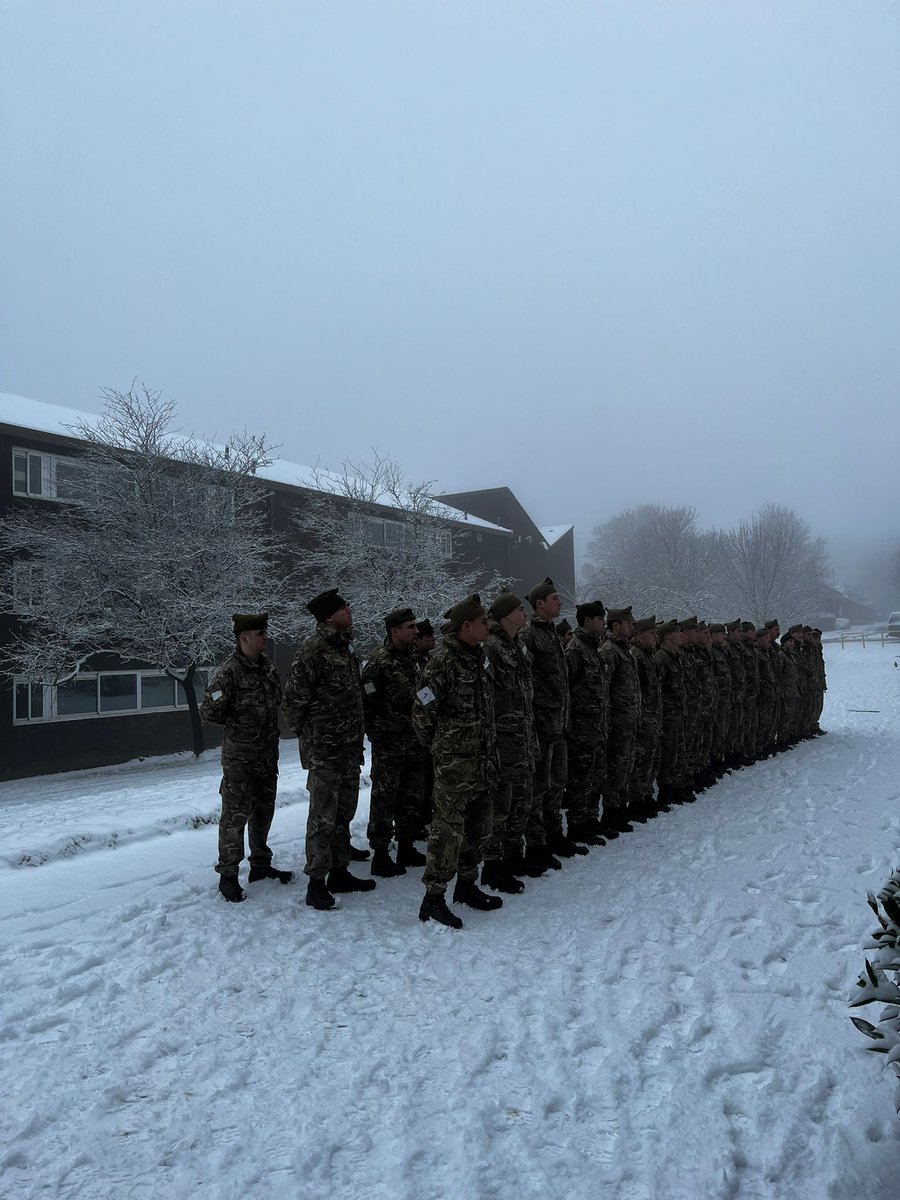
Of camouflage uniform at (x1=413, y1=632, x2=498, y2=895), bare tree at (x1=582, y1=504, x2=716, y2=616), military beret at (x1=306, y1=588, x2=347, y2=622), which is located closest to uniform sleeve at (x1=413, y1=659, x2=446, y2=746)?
camouflage uniform at (x1=413, y1=632, x2=498, y2=895)

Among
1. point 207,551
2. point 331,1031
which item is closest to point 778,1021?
point 331,1031

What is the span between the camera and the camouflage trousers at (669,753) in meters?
8.73

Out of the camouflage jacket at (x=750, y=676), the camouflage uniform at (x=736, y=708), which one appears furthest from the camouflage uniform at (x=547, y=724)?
the camouflage jacket at (x=750, y=676)

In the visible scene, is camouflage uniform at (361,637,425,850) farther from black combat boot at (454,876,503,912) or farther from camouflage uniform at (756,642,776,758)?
camouflage uniform at (756,642,776,758)

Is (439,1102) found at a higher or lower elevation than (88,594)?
lower

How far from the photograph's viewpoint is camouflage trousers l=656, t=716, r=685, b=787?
8734 mm

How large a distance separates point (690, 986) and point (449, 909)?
1750 millimetres

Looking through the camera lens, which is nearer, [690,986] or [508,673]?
[690,986]

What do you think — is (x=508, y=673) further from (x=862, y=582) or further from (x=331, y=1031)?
(x=862, y=582)

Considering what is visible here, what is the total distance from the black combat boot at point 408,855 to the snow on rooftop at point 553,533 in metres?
37.9

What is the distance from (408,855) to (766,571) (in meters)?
48.6

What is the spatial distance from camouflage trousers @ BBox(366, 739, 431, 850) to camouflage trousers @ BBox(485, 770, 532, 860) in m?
0.82

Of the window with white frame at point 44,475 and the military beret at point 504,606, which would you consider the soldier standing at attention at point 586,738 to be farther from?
the window with white frame at point 44,475

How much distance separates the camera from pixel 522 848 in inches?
243
